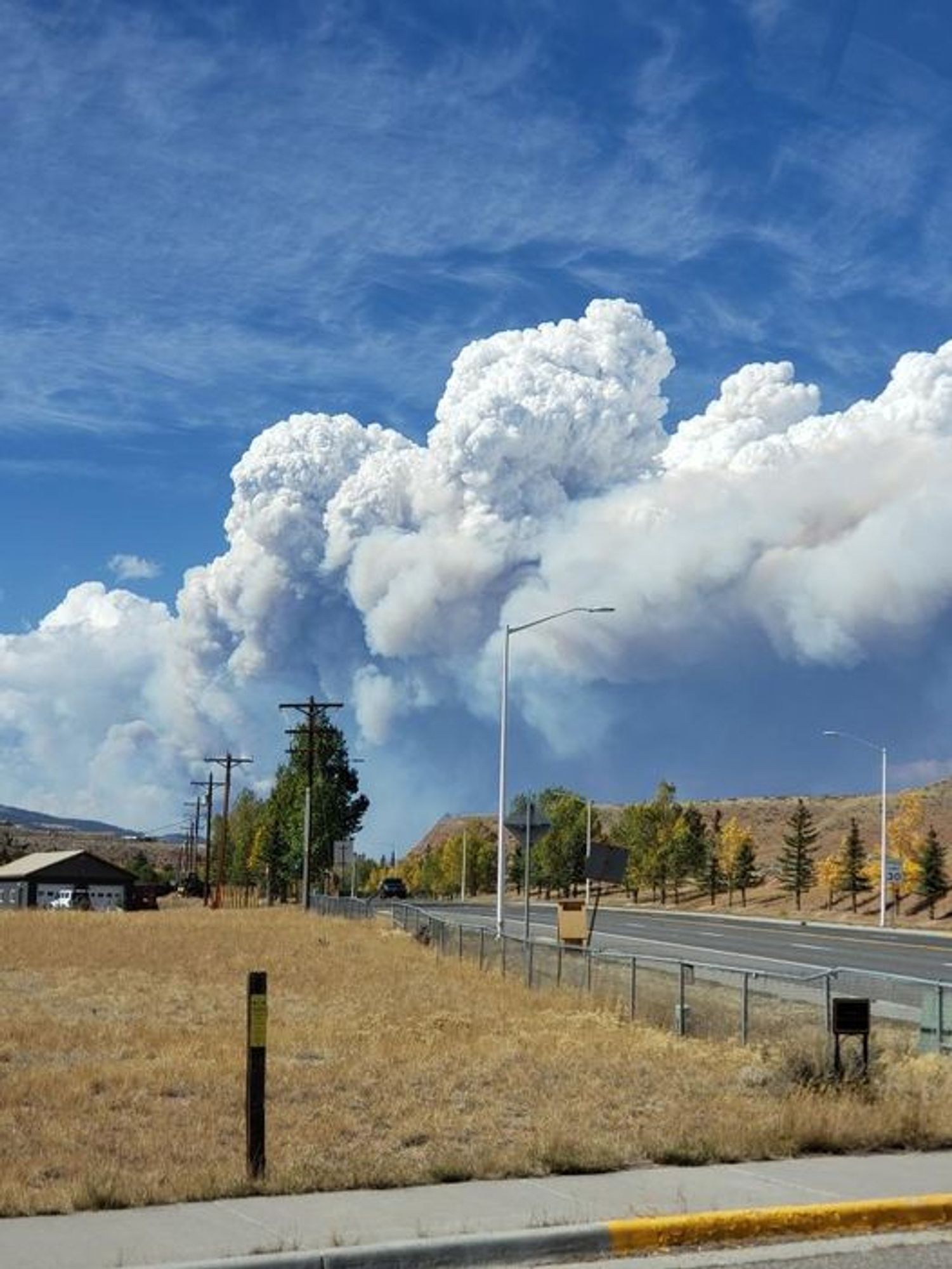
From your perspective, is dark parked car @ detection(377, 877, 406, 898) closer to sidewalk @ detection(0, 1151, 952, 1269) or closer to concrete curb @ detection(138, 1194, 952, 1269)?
sidewalk @ detection(0, 1151, 952, 1269)

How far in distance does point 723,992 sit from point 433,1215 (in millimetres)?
15392

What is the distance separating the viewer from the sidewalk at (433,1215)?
28.9ft

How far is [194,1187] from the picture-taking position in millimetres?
10320

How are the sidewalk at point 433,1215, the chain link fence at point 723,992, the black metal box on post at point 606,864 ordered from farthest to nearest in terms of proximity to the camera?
the black metal box on post at point 606,864
the chain link fence at point 723,992
the sidewalk at point 433,1215

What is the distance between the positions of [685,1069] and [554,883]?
10297 cm

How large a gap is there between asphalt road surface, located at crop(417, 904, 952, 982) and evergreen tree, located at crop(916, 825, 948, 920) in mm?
14813

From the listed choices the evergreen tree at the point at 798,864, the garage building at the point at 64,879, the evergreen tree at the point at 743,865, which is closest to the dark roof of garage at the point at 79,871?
the garage building at the point at 64,879

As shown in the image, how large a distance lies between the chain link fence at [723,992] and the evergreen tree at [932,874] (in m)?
52.4

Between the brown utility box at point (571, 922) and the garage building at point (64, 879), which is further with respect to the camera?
the garage building at point (64, 879)

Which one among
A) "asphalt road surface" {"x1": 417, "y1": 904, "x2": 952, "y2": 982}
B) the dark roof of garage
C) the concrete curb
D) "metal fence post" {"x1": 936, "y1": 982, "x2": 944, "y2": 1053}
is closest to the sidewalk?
the concrete curb

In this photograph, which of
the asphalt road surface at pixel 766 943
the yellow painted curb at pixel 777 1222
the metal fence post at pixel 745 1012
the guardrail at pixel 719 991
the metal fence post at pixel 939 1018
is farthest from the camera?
the asphalt road surface at pixel 766 943

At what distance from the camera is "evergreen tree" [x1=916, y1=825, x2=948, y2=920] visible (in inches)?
3196

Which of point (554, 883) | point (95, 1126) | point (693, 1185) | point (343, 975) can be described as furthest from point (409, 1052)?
point (554, 883)

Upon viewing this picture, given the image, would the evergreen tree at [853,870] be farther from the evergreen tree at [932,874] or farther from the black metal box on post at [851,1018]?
the black metal box on post at [851,1018]
